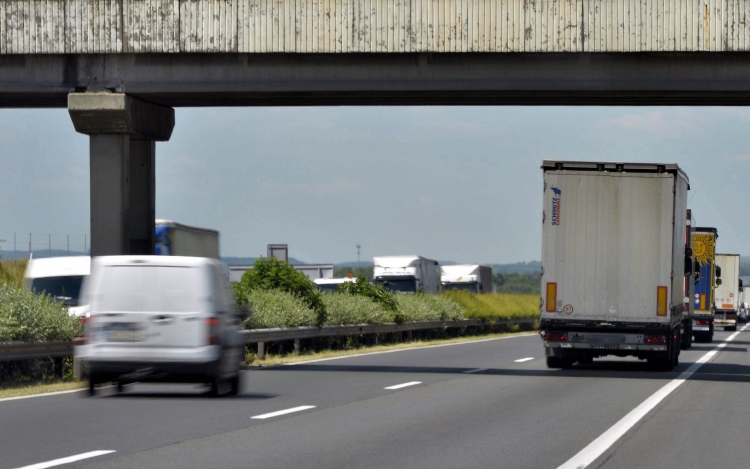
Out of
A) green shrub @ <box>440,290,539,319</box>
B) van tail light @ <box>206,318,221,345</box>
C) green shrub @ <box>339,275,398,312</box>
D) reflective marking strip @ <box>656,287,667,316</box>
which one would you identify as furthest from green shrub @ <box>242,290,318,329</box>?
green shrub @ <box>440,290,539,319</box>

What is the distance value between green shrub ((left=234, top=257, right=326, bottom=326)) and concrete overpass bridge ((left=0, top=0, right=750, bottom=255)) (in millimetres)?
7463

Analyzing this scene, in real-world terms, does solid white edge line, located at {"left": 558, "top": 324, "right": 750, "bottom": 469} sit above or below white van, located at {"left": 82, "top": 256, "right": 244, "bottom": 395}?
below

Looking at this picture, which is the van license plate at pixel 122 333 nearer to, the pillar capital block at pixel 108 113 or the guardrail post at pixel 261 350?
the pillar capital block at pixel 108 113

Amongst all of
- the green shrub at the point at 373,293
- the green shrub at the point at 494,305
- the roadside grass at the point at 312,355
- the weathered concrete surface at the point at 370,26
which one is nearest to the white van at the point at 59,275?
the roadside grass at the point at 312,355

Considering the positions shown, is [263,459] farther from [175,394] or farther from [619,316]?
[619,316]

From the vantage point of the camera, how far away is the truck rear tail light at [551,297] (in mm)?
21766

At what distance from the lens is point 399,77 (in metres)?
21.6

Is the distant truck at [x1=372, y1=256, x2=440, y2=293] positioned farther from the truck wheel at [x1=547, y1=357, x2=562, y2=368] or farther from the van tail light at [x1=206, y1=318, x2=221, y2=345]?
the van tail light at [x1=206, y1=318, x2=221, y2=345]

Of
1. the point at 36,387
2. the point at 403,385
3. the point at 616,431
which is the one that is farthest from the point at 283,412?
the point at 36,387

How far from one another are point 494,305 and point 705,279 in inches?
477

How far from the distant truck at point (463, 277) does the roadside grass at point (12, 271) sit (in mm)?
36834

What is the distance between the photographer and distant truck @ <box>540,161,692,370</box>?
2127 centimetres

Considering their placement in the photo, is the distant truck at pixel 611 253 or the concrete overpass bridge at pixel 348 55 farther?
the distant truck at pixel 611 253

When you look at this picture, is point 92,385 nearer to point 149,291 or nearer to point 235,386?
point 149,291
